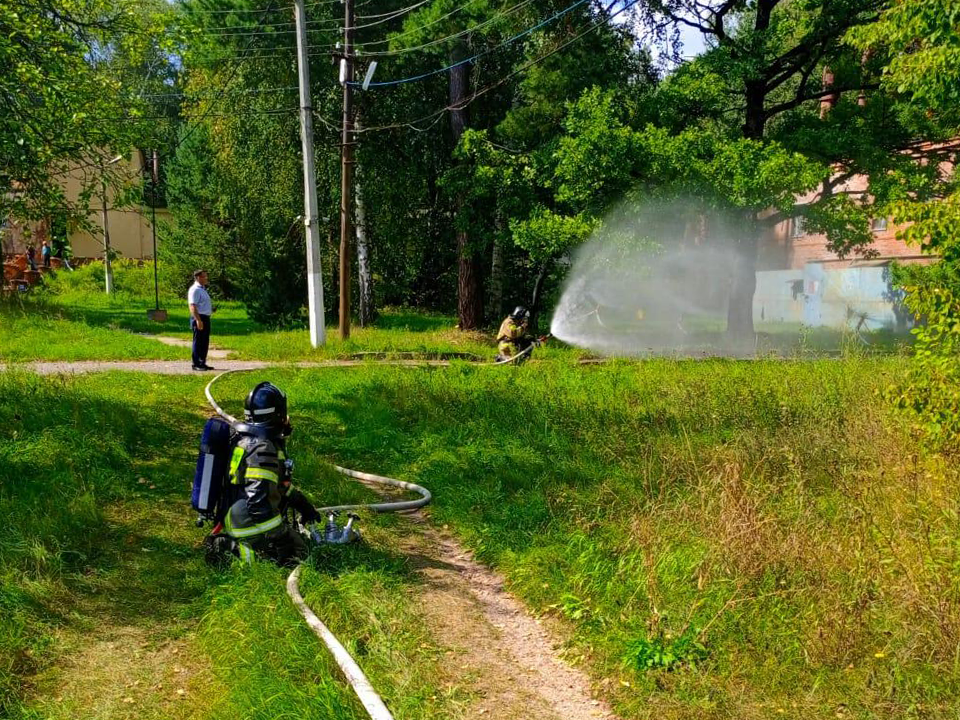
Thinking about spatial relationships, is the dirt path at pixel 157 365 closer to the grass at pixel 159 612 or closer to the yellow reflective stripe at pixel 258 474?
the grass at pixel 159 612

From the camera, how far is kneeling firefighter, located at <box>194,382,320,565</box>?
4812mm

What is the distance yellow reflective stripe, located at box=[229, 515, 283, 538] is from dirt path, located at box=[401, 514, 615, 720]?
105 cm

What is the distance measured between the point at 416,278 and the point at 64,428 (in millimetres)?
21307

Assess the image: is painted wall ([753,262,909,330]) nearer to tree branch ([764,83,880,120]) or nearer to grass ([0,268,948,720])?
tree branch ([764,83,880,120])

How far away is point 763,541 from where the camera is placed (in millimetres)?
4934

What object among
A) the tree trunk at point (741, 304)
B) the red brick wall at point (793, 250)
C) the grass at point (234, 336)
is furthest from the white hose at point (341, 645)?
the red brick wall at point (793, 250)

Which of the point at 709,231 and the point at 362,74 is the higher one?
the point at 362,74

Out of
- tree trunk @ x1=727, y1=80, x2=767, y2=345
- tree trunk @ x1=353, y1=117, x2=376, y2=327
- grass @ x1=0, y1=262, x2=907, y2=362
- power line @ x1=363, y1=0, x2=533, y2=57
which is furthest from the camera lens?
tree trunk @ x1=353, y1=117, x2=376, y2=327

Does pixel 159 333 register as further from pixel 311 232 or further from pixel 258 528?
pixel 258 528

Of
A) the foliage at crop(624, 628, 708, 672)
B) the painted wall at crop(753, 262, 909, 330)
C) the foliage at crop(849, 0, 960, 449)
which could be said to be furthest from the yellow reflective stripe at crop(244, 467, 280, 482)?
the painted wall at crop(753, 262, 909, 330)

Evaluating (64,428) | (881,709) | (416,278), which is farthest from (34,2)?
(416,278)

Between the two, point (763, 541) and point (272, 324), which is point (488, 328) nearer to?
point (272, 324)

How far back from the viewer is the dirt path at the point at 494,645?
3.81m

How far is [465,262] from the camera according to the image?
21.3 metres
